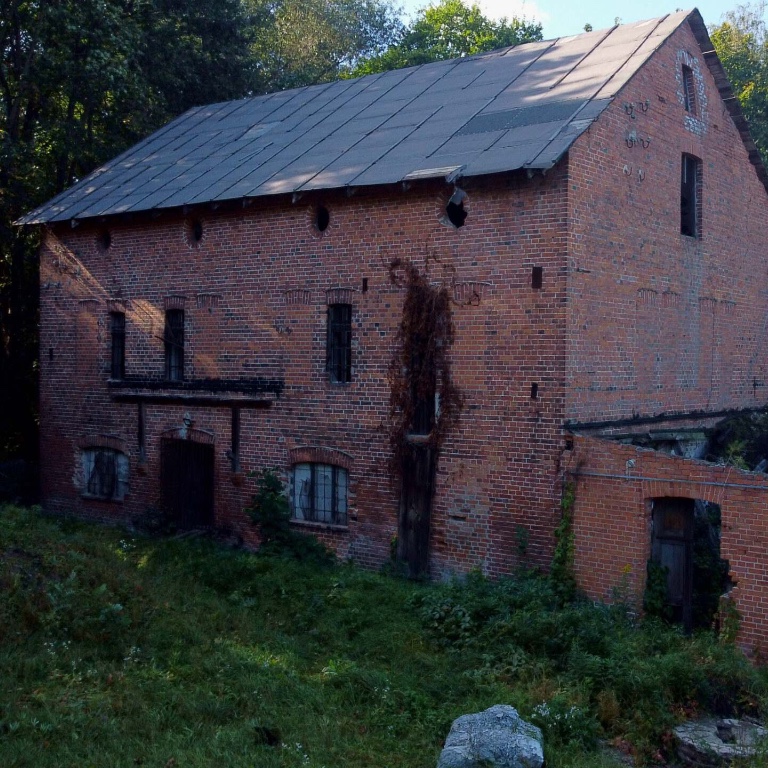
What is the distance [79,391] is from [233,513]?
4.66 meters

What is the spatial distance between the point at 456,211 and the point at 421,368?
2305 millimetres

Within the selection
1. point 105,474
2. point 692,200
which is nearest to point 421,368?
point 692,200

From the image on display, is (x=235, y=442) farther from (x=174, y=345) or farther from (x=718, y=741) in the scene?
(x=718, y=741)

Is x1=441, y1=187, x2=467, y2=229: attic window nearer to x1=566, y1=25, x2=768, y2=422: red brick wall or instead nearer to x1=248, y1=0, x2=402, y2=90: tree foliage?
x1=566, y1=25, x2=768, y2=422: red brick wall

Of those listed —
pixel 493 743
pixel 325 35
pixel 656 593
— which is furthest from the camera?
pixel 325 35

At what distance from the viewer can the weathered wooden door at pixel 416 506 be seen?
523 inches

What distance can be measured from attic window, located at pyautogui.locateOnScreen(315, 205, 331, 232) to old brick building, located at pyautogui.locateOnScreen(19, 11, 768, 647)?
0.07 meters

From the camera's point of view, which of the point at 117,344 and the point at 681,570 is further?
the point at 117,344

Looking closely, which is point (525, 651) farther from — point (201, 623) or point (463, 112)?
point (463, 112)

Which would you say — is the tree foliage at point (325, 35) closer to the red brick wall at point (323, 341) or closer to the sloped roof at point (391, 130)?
the sloped roof at point (391, 130)

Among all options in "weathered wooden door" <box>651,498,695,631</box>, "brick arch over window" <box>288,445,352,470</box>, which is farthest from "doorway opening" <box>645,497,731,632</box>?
"brick arch over window" <box>288,445,352,470</box>

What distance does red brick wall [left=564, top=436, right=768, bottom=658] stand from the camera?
33.7 ft

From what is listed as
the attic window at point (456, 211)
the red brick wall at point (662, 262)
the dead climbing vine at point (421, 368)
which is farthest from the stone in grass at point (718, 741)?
the attic window at point (456, 211)

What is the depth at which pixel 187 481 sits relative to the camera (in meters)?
16.8
